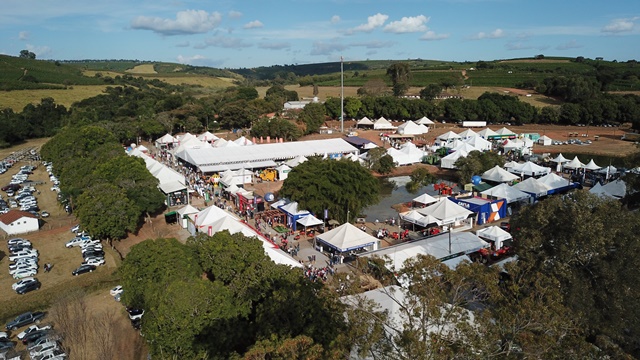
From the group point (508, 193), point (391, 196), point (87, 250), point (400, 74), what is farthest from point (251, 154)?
point (400, 74)

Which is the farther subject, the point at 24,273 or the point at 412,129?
the point at 412,129

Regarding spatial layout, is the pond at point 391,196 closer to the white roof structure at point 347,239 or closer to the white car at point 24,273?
the white roof structure at point 347,239

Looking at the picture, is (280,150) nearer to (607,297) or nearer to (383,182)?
(383,182)

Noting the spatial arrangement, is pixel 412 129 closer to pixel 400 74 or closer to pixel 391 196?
pixel 391 196

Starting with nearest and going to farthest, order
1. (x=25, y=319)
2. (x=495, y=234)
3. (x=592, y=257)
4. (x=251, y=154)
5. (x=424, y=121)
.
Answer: (x=592, y=257) → (x=25, y=319) → (x=495, y=234) → (x=251, y=154) → (x=424, y=121)

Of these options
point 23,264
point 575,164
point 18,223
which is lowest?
point 23,264

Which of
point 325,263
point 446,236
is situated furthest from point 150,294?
point 446,236

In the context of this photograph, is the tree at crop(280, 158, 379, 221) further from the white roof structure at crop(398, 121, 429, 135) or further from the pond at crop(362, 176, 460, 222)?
the white roof structure at crop(398, 121, 429, 135)

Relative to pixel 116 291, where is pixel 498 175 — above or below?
above
